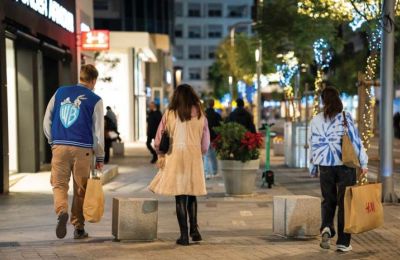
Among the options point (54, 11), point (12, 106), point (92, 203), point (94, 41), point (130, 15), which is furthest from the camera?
point (130, 15)

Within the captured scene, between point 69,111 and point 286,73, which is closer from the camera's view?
point 69,111

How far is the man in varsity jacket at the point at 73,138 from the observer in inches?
299

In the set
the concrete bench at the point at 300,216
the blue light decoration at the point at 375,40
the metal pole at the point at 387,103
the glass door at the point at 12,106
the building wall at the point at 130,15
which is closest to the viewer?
the concrete bench at the point at 300,216

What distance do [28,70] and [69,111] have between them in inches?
310

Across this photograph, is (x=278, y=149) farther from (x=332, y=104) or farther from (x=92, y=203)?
(x=92, y=203)

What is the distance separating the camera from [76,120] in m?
7.59

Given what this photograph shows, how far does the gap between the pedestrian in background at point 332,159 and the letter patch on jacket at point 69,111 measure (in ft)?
8.06

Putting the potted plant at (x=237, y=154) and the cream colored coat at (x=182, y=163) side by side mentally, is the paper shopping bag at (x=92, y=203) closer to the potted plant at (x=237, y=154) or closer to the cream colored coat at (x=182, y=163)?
the cream colored coat at (x=182, y=163)

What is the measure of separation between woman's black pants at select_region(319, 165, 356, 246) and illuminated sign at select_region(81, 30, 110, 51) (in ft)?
44.0

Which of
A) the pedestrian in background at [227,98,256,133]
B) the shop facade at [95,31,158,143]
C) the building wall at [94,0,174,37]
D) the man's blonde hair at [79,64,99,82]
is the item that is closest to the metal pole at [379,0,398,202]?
the pedestrian in background at [227,98,256,133]

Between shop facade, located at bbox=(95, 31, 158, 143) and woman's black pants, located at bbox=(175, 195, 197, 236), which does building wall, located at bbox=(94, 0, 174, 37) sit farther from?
Answer: woman's black pants, located at bbox=(175, 195, 197, 236)

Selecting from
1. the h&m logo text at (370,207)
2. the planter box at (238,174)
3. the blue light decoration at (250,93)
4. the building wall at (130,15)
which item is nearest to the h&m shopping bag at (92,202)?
the h&m logo text at (370,207)

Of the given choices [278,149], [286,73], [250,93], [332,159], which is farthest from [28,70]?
[250,93]

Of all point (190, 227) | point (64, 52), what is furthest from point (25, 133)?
point (190, 227)
